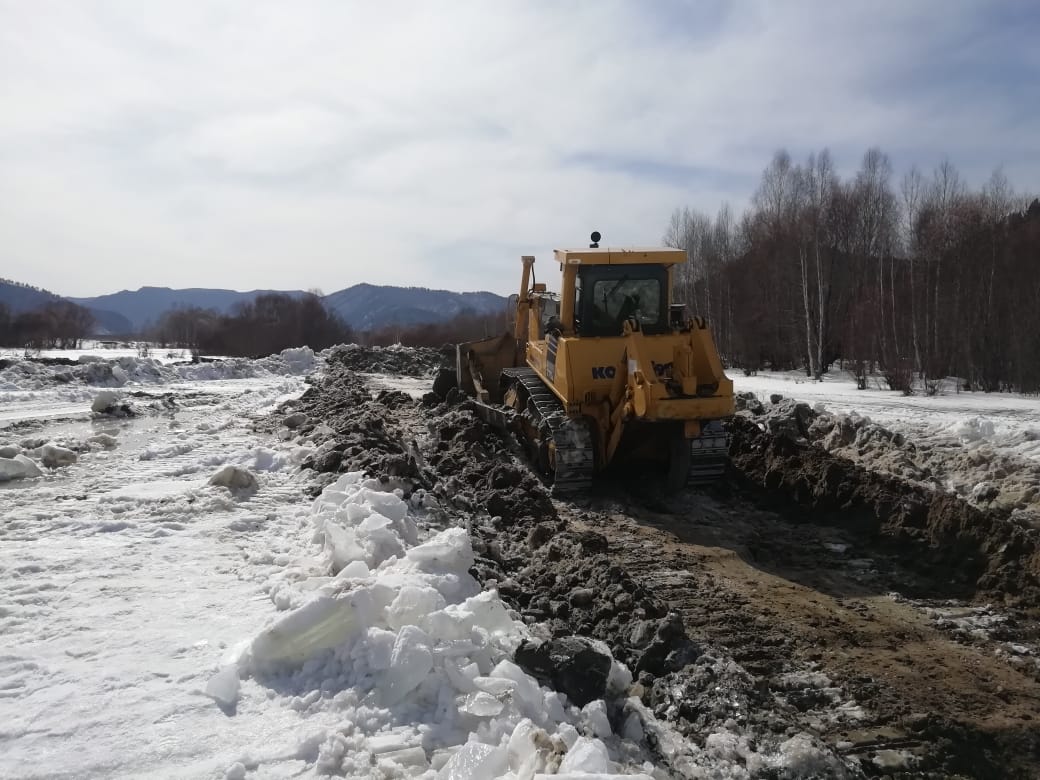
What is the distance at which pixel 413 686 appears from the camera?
3.32 m

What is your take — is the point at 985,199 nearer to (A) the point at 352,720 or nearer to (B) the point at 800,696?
(B) the point at 800,696

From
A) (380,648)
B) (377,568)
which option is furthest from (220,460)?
(380,648)

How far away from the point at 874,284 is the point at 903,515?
2324 cm

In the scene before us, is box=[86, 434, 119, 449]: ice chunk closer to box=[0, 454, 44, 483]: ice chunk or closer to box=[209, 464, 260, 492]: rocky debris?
box=[0, 454, 44, 483]: ice chunk

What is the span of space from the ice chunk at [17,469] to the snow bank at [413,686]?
5.34 meters

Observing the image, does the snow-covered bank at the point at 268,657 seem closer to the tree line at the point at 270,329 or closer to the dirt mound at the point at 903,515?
the dirt mound at the point at 903,515

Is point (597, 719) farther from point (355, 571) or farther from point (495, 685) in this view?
point (355, 571)

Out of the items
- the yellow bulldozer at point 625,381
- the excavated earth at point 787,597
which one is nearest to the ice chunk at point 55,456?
the excavated earth at point 787,597

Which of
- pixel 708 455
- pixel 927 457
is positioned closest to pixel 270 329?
pixel 708 455

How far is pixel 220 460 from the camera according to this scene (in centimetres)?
894

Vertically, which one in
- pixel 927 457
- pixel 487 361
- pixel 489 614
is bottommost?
pixel 489 614

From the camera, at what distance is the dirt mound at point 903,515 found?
5.50m

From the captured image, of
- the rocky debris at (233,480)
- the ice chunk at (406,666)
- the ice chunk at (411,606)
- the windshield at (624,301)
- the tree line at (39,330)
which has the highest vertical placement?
the tree line at (39,330)

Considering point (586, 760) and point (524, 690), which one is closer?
point (586, 760)
